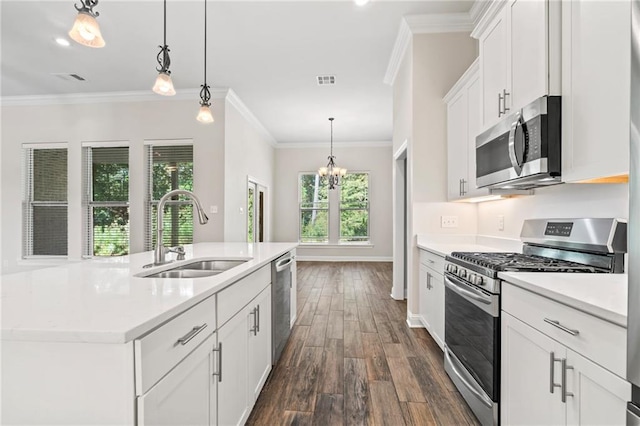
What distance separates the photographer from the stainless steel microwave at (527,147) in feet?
5.17

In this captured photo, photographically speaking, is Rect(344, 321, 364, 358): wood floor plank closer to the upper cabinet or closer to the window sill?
the upper cabinet

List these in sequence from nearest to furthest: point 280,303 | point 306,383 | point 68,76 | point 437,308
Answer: point 306,383 < point 280,303 < point 437,308 < point 68,76

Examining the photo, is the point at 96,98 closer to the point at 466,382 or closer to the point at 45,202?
the point at 45,202

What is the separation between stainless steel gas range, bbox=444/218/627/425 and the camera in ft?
4.96

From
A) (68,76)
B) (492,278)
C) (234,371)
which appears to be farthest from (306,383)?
(68,76)

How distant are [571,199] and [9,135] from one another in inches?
304

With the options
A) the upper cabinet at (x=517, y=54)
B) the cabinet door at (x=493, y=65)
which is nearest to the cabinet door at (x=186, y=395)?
the upper cabinet at (x=517, y=54)

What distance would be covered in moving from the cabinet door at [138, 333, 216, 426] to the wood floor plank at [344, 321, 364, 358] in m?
1.60

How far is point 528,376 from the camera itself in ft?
4.20

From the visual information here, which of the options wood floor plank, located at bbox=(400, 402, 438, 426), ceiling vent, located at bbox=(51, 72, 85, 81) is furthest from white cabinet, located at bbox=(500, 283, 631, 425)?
ceiling vent, located at bbox=(51, 72, 85, 81)

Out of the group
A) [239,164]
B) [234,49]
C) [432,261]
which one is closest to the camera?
[432,261]

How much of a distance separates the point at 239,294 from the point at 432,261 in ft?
6.13

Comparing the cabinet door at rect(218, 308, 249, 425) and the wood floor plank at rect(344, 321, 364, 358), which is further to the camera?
the wood floor plank at rect(344, 321, 364, 358)

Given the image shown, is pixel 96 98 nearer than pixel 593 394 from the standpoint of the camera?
No
